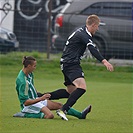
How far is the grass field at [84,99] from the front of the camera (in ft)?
27.8

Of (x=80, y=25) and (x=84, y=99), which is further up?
(x=80, y=25)

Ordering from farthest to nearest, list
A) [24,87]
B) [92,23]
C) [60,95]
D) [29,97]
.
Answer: [60,95]
[92,23]
[29,97]
[24,87]

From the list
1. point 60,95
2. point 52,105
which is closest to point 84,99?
point 60,95

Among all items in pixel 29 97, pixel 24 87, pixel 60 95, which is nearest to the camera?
pixel 24 87

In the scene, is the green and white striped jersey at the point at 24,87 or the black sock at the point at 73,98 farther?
the black sock at the point at 73,98

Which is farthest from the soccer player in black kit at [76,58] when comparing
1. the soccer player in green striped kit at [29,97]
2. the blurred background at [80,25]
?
the blurred background at [80,25]

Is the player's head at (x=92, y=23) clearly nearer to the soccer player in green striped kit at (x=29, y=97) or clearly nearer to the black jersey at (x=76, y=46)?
the black jersey at (x=76, y=46)

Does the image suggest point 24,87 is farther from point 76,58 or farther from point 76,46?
point 76,46

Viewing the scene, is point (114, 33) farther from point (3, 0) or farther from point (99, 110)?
point (99, 110)

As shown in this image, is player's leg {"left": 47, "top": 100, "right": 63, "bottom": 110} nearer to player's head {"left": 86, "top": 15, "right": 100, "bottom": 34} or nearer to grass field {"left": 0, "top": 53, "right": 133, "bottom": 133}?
grass field {"left": 0, "top": 53, "right": 133, "bottom": 133}

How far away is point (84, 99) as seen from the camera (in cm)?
1312

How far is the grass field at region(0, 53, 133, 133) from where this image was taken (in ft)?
27.8

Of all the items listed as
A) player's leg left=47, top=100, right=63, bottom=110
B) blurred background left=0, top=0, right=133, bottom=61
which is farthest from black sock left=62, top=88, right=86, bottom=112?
blurred background left=0, top=0, right=133, bottom=61

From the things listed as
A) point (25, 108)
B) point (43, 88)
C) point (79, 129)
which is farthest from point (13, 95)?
point (79, 129)
